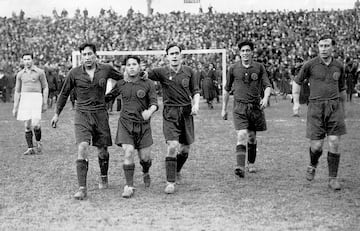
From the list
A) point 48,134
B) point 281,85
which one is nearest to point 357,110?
point 281,85

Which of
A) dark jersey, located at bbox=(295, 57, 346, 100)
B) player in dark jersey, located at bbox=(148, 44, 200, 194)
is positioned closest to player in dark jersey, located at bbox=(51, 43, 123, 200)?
player in dark jersey, located at bbox=(148, 44, 200, 194)

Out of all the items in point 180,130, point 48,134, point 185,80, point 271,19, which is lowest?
point 48,134

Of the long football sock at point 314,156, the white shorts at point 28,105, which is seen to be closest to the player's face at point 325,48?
the long football sock at point 314,156

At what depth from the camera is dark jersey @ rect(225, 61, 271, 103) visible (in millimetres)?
8711

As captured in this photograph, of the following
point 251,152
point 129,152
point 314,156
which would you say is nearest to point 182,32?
point 251,152

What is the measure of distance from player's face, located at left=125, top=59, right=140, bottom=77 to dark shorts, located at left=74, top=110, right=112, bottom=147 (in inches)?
24.6

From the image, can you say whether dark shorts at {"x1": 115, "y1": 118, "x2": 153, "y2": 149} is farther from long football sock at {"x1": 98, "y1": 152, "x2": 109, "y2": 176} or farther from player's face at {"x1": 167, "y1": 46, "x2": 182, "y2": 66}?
player's face at {"x1": 167, "y1": 46, "x2": 182, "y2": 66}

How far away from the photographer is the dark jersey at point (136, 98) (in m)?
7.48

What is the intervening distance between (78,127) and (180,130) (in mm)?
1320

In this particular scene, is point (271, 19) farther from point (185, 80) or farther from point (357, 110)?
point (185, 80)

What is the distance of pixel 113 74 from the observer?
7770 millimetres

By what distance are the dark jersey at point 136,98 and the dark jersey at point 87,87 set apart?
0.25 m

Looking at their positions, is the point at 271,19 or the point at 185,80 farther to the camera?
the point at 271,19

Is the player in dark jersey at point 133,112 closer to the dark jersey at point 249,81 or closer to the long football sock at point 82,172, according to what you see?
the long football sock at point 82,172
